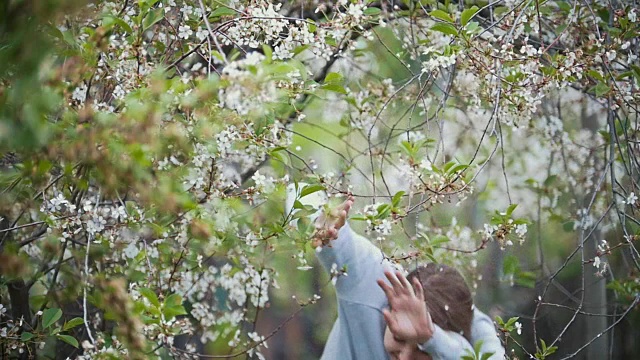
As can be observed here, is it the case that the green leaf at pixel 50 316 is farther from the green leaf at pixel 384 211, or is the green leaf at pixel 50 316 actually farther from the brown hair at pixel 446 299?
the brown hair at pixel 446 299

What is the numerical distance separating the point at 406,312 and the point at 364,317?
0.14 metres

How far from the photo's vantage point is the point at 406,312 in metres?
1.92

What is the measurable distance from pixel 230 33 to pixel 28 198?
19.9 inches

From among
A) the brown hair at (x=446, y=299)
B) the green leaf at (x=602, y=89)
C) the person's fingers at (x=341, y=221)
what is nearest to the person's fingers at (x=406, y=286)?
the brown hair at (x=446, y=299)

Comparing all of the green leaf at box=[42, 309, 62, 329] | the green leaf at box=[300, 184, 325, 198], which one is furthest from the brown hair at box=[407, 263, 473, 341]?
the green leaf at box=[42, 309, 62, 329]

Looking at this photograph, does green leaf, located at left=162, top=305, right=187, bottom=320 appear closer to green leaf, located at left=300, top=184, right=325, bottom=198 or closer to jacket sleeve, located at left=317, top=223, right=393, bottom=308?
green leaf, located at left=300, top=184, right=325, bottom=198

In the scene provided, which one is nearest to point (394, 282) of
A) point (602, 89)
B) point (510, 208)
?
point (510, 208)

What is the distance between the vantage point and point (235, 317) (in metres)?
2.18

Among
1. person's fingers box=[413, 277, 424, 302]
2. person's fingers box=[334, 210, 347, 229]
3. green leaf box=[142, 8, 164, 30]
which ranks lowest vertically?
person's fingers box=[413, 277, 424, 302]

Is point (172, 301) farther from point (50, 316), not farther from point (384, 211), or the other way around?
point (384, 211)

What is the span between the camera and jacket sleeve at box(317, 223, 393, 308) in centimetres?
183

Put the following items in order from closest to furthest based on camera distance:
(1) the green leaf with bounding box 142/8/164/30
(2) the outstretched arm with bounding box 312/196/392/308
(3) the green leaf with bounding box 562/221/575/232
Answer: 1. (1) the green leaf with bounding box 142/8/164/30
2. (2) the outstretched arm with bounding box 312/196/392/308
3. (3) the green leaf with bounding box 562/221/575/232

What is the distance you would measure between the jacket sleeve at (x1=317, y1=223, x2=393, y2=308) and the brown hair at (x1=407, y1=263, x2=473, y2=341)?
0.13 meters

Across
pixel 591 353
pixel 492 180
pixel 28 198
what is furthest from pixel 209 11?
pixel 591 353
